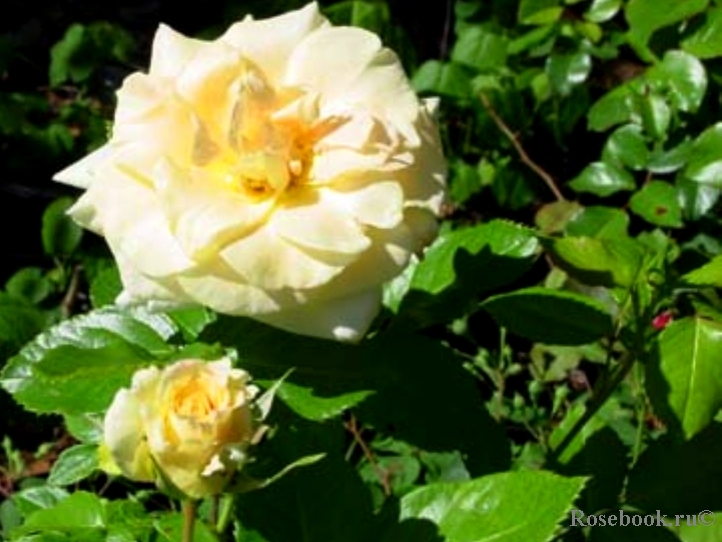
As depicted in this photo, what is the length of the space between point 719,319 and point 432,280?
18 cm

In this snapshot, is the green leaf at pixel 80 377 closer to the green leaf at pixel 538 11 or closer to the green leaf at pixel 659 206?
the green leaf at pixel 659 206

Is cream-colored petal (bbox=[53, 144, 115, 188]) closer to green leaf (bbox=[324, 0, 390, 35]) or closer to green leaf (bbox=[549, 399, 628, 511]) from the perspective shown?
green leaf (bbox=[549, 399, 628, 511])

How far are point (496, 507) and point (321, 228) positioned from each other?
195 millimetres

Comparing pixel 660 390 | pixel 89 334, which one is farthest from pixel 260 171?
pixel 660 390

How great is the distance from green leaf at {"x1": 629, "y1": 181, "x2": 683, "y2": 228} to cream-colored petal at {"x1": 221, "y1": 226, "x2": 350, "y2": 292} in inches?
41.4

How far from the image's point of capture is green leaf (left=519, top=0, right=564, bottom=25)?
1878 mm

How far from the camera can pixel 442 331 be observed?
1.81m

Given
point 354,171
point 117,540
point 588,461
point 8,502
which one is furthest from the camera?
point 8,502

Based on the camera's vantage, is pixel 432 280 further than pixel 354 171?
Yes

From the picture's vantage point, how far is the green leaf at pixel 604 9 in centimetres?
183

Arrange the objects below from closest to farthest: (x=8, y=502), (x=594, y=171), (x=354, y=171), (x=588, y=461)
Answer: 1. (x=354, y=171)
2. (x=588, y=461)
3. (x=8, y=502)
4. (x=594, y=171)

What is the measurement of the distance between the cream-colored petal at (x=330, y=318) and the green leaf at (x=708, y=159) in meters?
0.85

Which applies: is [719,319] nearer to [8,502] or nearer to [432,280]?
[432,280]

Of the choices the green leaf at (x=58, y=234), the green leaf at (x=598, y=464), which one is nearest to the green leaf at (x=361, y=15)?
the green leaf at (x=58, y=234)
